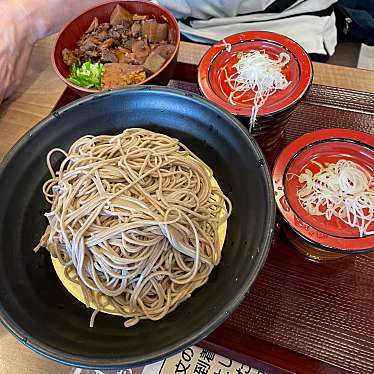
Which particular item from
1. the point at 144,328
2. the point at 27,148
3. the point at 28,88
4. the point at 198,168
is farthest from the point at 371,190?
the point at 28,88

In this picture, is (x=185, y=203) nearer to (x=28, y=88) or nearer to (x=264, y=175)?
(x=264, y=175)

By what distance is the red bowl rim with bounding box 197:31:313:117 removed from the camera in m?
1.21

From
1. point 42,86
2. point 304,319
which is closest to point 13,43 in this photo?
point 42,86

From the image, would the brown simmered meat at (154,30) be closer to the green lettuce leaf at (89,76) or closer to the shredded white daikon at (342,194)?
the green lettuce leaf at (89,76)

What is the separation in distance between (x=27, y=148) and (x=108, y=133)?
231 mm

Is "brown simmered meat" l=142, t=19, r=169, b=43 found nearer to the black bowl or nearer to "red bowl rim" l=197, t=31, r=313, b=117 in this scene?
"red bowl rim" l=197, t=31, r=313, b=117

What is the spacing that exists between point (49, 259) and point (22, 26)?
102 centimetres

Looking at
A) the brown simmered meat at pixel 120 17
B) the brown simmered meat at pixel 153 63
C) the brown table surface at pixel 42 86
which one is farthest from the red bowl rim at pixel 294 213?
the brown simmered meat at pixel 120 17

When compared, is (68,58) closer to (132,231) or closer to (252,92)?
(252,92)

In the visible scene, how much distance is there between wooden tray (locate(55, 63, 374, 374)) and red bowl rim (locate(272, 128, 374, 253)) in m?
0.16

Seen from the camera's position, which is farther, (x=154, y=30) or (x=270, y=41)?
(x=154, y=30)

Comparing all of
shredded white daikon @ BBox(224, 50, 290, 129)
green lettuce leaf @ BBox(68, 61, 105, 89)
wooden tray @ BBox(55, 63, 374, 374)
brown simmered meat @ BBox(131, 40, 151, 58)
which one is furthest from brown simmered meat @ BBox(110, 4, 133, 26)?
wooden tray @ BBox(55, 63, 374, 374)

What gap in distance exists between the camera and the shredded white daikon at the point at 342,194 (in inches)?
42.0

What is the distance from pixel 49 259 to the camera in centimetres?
107
